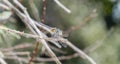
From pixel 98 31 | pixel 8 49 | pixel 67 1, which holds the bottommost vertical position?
pixel 8 49

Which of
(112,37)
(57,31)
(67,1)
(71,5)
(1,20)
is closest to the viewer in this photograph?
(57,31)

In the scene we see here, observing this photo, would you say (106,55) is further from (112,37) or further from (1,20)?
(1,20)

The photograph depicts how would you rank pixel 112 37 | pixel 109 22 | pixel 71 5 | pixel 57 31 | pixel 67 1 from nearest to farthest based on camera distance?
pixel 57 31, pixel 67 1, pixel 71 5, pixel 112 37, pixel 109 22

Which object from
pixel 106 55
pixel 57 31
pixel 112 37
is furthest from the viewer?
pixel 112 37

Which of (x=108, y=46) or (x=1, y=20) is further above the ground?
(x=108, y=46)

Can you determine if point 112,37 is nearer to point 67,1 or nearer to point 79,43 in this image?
point 79,43

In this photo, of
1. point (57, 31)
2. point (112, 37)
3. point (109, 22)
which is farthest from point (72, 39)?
point (57, 31)

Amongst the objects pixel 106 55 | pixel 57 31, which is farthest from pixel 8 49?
pixel 106 55

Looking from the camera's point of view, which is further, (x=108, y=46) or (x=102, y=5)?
(x=102, y=5)

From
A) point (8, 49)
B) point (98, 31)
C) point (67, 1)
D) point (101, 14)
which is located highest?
point (101, 14)
